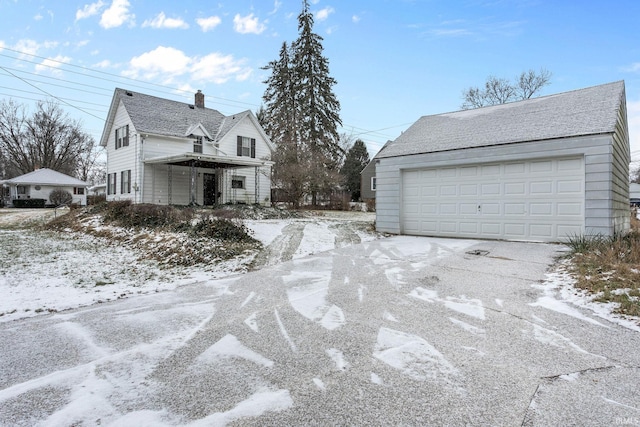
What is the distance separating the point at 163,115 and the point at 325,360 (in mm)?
20853

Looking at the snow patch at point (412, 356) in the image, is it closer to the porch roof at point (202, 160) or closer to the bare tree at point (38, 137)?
the porch roof at point (202, 160)

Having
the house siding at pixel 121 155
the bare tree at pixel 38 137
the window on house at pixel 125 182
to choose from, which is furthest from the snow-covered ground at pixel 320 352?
the bare tree at pixel 38 137

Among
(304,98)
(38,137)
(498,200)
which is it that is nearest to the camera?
(498,200)

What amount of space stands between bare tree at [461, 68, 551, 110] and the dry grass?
23.4 metres

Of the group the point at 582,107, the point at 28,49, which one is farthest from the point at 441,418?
the point at 28,49

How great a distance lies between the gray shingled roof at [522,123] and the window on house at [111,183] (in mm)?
16900

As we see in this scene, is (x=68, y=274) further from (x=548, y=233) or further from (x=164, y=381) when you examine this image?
(x=548, y=233)

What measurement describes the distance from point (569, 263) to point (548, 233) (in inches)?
114

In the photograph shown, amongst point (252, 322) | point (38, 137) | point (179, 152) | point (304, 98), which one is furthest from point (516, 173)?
point (38, 137)

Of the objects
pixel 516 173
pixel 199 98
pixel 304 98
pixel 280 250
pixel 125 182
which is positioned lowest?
pixel 280 250

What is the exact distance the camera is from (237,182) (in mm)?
22188

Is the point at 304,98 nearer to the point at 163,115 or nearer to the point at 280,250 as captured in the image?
the point at 163,115

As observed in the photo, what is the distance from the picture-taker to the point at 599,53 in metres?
12.8

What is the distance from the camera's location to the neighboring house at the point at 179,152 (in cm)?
1864
